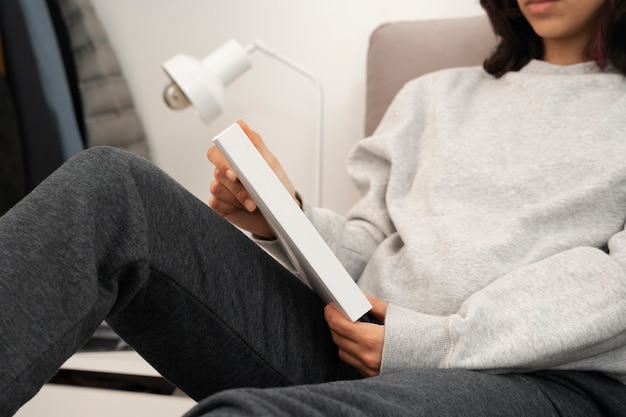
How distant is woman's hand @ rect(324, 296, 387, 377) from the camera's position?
2.24 ft

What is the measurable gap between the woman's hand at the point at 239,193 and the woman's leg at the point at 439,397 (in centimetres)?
28

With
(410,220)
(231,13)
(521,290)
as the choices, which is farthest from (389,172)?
(231,13)

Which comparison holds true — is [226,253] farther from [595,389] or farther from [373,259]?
[595,389]

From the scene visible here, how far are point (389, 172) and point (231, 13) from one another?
2.27ft

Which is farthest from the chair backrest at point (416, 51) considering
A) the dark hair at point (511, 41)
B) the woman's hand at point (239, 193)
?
the woman's hand at point (239, 193)

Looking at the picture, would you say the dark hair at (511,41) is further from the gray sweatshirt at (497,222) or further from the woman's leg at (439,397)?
the woman's leg at (439,397)

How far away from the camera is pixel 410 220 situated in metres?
0.87

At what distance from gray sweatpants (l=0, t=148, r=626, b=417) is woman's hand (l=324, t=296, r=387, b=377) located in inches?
1.4

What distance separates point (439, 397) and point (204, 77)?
79 cm

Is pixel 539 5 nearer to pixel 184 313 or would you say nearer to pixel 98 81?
pixel 184 313

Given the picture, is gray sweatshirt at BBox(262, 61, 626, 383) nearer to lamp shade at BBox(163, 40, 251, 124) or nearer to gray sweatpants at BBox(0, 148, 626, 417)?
gray sweatpants at BBox(0, 148, 626, 417)

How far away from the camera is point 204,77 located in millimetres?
1178

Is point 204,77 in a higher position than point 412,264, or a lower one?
higher

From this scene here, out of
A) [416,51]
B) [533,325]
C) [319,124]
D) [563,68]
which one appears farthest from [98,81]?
[533,325]
